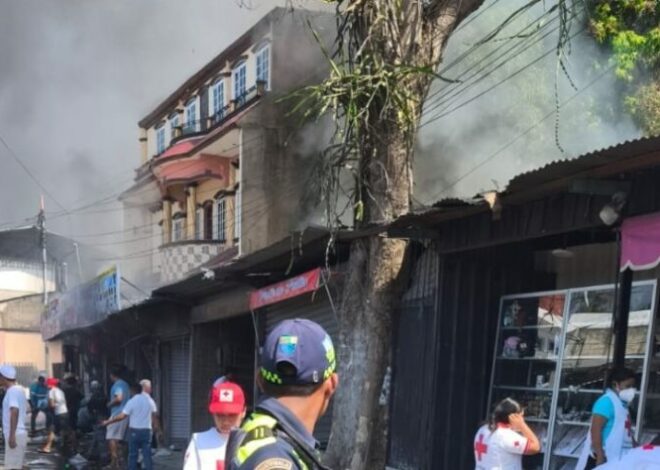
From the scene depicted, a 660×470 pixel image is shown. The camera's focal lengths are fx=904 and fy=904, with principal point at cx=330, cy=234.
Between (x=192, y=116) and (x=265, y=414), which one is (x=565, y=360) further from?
(x=192, y=116)

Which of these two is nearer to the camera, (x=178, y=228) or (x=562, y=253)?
(x=562, y=253)

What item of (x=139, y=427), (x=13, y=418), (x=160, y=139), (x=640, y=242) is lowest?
(x=139, y=427)

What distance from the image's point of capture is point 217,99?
2464 centimetres

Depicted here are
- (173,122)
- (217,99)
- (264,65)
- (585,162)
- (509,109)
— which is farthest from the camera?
Result: (173,122)

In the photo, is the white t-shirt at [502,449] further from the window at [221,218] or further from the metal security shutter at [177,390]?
the window at [221,218]

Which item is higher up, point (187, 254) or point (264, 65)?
point (264, 65)

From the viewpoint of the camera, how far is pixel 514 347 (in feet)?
28.4

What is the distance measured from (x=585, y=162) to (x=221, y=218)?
18.8m

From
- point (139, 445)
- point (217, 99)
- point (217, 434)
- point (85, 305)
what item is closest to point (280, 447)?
point (217, 434)

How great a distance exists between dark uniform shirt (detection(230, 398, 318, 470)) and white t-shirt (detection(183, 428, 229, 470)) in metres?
2.76

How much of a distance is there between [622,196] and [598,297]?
1731mm

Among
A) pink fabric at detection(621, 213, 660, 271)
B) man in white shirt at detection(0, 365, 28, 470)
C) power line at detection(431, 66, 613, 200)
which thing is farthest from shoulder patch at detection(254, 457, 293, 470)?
power line at detection(431, 66, 613, 200)

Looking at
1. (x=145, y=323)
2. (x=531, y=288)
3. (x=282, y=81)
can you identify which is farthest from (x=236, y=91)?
(x=531, y=288)

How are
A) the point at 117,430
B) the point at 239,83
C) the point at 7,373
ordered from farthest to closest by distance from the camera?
the point at 239,83 < the point at 117,430 < the point at 7,373
